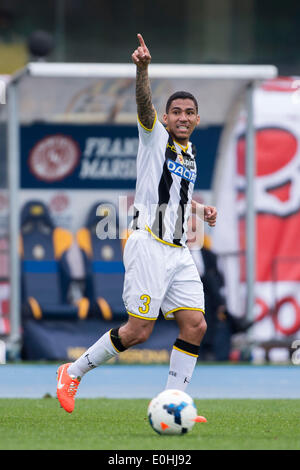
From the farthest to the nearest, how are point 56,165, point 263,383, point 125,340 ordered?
point 56,165
point 263,383
point 125,340

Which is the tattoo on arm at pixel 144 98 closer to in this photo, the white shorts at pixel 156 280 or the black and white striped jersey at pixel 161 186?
the black and white striped jersey at pixel 161 186

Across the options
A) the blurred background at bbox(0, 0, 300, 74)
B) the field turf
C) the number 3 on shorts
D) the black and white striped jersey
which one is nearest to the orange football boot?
the field turf

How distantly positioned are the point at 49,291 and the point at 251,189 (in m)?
2.81

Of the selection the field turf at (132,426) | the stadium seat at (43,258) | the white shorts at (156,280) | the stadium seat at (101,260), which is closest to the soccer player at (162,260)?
the white shorts at (156,280)

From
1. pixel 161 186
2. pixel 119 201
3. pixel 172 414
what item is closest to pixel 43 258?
pixel 119 201

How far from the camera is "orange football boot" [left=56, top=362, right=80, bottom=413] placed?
23.6ft

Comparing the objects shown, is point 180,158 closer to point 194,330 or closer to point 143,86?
point 143,86

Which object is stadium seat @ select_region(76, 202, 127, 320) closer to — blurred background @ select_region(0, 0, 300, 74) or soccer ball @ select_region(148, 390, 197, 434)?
blurred background @ select_region(0, 0, 300, 74)

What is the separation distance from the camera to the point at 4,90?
1328cm

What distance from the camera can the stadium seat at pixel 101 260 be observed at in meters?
13.6

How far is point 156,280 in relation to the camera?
23.4ft

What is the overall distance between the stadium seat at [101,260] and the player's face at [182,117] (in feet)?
21.0
